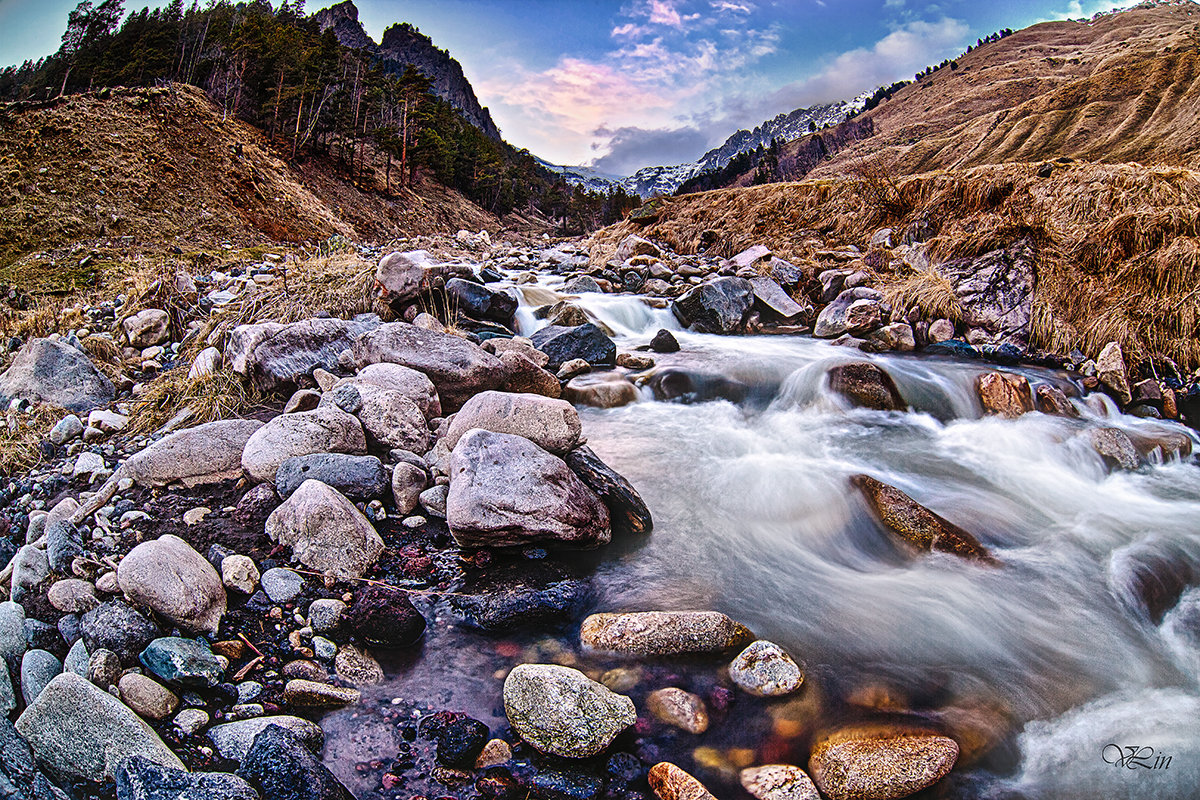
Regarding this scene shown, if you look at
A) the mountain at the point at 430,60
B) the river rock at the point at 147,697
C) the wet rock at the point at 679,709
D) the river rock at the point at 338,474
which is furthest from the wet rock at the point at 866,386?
the mountain at the point at 430,60

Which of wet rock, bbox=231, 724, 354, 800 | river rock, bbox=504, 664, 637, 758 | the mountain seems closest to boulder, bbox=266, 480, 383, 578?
wet rock, bbox=231, 724, 354, 800

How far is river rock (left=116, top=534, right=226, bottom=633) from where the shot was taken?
266 centimetres

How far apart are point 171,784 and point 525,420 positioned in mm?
2871

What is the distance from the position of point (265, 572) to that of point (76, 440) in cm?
310

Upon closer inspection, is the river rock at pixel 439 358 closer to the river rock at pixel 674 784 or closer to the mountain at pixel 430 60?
the river rock at pixel 674 784

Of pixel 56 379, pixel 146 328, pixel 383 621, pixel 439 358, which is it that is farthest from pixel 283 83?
pixel 383 621

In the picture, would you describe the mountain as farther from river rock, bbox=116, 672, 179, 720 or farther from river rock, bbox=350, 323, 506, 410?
river rock, bbox=116, 672, 179, 720

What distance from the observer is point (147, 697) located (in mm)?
2268

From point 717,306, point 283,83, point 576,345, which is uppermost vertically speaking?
point 283,83

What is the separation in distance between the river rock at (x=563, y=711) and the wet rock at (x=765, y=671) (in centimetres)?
67

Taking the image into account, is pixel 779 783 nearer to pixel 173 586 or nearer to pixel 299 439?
pixel 173 586

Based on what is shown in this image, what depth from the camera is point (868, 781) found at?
7.21ft

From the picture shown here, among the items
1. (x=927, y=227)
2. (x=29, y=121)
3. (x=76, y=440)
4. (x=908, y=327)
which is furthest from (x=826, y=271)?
(x=29, y=121)

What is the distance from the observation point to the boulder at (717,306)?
10.3m
